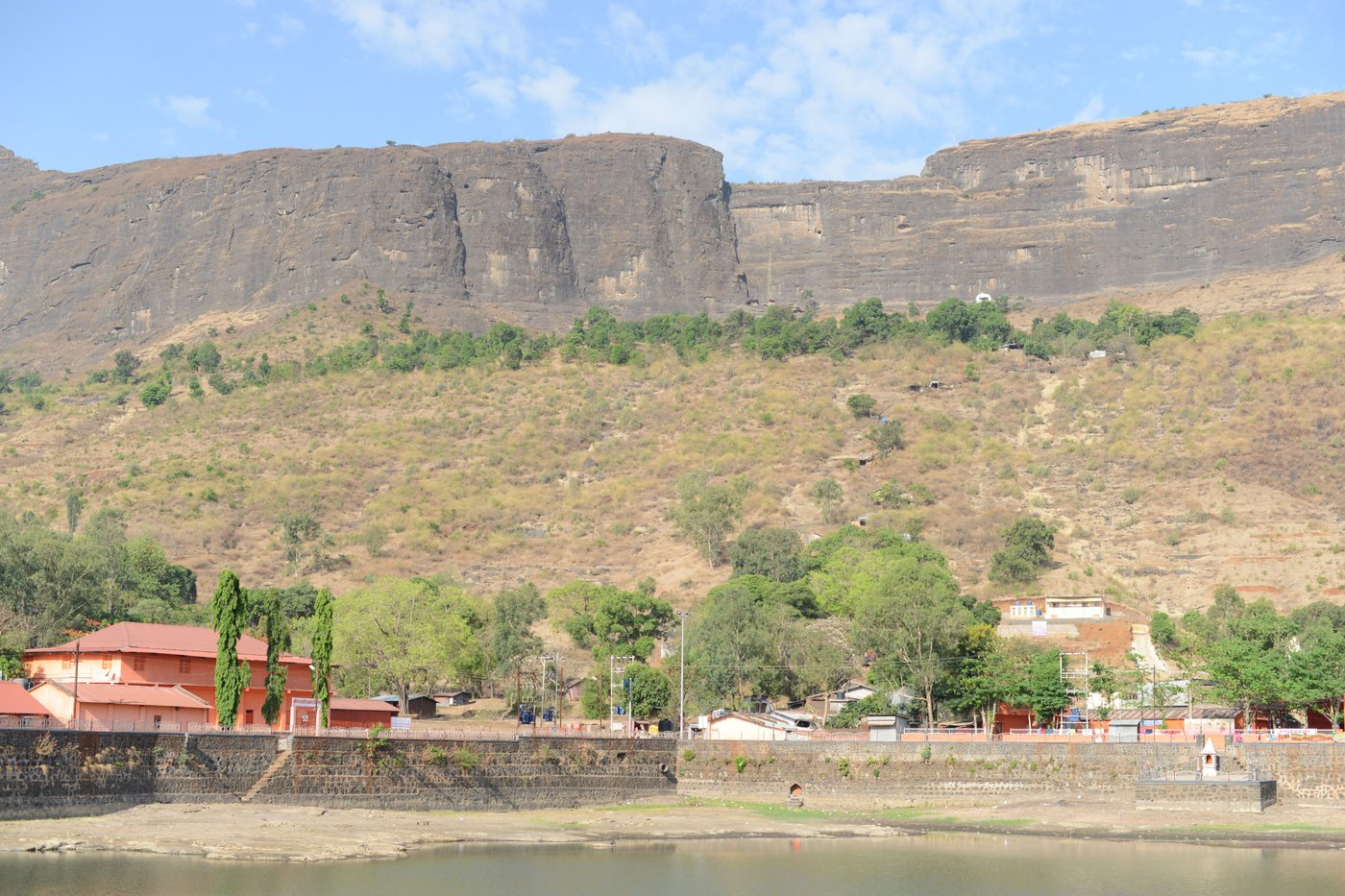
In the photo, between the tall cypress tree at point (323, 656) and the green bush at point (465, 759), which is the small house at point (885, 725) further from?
the tall cypress tree at point (323, 656)

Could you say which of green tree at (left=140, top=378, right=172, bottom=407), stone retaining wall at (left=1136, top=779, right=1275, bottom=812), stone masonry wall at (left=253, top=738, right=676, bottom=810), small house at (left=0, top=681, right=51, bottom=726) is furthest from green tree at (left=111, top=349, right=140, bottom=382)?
stone retaining wall at (left=1136, top=779, right=1275, bottom=812)

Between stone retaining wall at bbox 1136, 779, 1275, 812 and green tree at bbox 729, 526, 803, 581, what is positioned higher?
green tree at bbox 729, 526, 803, 581

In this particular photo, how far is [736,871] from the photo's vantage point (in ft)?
177

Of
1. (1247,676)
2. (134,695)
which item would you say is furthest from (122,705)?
(1247,676)

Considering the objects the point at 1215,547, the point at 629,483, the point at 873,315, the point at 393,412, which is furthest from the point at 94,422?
the point at 1215,547

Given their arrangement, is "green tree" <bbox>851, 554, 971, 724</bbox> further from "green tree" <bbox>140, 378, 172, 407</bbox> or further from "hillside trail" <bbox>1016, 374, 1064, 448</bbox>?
"green tree" <bbox>140, 378, 172, 407</bbox>

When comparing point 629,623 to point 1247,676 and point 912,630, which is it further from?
point 1247,676

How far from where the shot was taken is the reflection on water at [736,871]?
48156mm

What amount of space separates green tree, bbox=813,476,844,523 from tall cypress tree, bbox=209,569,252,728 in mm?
70786

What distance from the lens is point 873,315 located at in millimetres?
167375

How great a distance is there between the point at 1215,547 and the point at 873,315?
2166 inches

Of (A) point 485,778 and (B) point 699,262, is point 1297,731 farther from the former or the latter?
(B) point 699,262

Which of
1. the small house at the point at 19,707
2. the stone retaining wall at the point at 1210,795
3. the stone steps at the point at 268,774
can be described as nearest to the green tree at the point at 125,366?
the small house at the point at 19,707

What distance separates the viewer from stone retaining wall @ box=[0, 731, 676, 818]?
2165 inches
